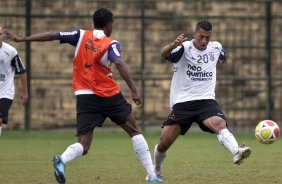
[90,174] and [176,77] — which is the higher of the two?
[176,77]

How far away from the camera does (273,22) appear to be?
24.5m

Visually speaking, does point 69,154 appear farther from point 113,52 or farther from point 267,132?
point 267,132

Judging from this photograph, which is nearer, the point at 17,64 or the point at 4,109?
the point at 4,109

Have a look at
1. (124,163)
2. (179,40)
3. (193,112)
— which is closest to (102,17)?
(179,40)

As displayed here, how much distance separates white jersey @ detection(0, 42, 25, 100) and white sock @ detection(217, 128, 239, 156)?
148 inches

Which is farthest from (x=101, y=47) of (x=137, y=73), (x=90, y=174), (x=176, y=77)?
(x=137, y=73)

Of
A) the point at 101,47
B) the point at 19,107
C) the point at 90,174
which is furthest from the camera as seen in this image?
the point at 19,107

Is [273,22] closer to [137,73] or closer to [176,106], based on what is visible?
[137,73]

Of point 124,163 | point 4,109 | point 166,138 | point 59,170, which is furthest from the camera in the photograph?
point 124,163

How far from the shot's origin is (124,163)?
50.9ft

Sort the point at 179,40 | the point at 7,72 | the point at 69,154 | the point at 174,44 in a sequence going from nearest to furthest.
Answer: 1. the point at 69,154
2. the point at 179,40
3. the point at 174,44
4. the point at 7,72

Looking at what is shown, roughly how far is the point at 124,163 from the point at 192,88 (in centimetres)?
327

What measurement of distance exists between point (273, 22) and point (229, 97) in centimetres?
235

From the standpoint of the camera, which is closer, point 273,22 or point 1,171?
point 1,171
